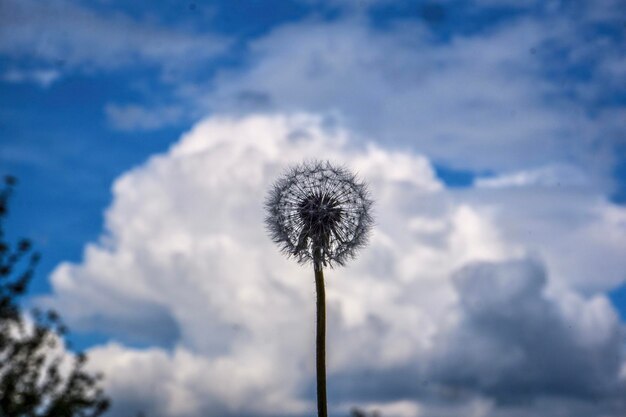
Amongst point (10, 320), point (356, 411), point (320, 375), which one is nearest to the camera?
point (356, 411)

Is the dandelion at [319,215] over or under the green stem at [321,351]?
over

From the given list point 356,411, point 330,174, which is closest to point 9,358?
point 330,174

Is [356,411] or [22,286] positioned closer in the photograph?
[356,411]

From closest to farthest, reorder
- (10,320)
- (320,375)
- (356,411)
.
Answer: (356,411) → (320,375) → (10,320)

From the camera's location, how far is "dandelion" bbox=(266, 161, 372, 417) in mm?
22984

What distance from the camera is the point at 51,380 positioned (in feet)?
75.7

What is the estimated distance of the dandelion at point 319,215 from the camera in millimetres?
22984

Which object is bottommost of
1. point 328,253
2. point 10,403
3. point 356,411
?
point 356,411

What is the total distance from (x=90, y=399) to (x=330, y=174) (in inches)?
311

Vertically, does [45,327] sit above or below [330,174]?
below

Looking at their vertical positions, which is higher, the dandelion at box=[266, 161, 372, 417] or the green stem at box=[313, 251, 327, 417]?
the dandelion at box=[266, 161, 372, 417]

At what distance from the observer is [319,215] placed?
2316 cm

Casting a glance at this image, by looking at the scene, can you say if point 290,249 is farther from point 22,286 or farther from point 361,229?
point 22,286

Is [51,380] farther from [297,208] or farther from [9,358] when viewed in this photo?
[297,208]
